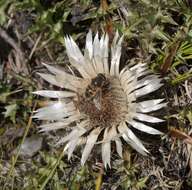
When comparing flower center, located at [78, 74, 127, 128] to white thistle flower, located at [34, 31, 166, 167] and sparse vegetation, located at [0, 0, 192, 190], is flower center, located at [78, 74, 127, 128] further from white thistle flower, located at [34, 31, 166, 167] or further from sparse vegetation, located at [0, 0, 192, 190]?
sparse vegetation, located at [0, 0, 192, 190]

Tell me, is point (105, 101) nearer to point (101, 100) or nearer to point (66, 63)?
point (101, 100)

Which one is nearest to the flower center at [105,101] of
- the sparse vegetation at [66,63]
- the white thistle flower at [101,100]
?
the white thistle flower at [101,100]

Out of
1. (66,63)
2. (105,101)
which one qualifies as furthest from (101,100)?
(66,63)

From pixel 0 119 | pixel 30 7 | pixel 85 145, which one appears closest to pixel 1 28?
pixel 30 7

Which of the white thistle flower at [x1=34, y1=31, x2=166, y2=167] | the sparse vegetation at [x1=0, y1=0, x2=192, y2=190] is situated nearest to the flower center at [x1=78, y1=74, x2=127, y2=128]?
the white thistle flower at [x1=34, y1=31, x2=166, y2=167]

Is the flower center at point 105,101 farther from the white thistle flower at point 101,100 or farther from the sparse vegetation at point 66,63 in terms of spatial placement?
the sparse vegetation at point 66,63

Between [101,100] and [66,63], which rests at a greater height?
[66,63]

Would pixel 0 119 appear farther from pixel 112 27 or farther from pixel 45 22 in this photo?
pixel 112 27
